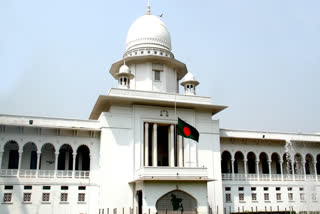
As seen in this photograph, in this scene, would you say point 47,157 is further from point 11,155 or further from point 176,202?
point 176,202

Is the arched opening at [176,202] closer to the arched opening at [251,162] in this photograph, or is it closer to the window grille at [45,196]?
the window grille at [45,196]

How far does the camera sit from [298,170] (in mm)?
43094

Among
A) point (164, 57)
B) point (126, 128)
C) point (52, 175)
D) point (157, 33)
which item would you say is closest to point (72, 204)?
point (52, 175)

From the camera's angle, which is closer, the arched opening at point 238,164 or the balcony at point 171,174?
the balcony at point 171,174

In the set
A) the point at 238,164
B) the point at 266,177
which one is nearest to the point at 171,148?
the point at 238,164

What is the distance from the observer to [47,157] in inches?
1361

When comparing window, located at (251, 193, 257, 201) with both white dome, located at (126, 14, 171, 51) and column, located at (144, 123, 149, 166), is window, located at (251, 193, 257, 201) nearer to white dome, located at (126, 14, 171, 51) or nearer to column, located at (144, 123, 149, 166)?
column, located at (144, 123, 149, 166)

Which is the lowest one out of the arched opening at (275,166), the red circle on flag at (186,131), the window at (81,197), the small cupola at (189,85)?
the window at (81,197)

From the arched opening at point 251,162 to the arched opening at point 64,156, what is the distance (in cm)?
2185

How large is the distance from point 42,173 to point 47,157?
2768 millimetres

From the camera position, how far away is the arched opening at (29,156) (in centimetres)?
3369

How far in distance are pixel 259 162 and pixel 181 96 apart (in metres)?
14.8

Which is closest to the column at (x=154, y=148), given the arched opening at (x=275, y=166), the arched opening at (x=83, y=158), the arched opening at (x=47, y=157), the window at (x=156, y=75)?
the window at (x=156, y=75)

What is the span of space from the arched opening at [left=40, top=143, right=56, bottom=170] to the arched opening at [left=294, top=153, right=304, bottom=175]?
96.6 ft
